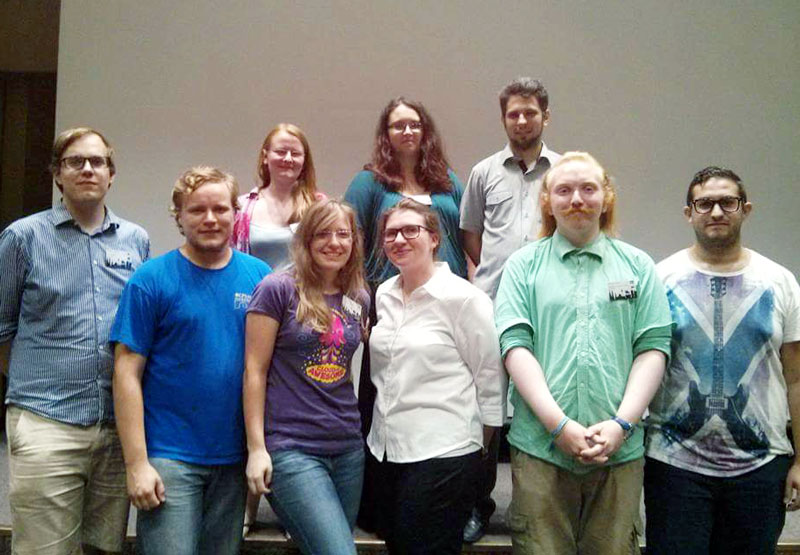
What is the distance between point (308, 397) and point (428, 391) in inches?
13.5

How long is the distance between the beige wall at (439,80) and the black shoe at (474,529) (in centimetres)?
206

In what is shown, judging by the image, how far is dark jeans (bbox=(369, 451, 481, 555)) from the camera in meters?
1.59

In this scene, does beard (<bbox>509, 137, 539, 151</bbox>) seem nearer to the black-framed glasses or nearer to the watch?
the black-framed glasses

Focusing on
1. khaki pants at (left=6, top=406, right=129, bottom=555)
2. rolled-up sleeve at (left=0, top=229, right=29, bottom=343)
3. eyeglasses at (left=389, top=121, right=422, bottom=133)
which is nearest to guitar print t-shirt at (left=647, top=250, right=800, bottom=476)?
eyeglasses at (left=389, top=121, right=422, bottom=133)

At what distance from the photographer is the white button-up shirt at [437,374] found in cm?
165

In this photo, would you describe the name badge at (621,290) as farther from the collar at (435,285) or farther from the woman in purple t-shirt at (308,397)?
the woman in purple t-shirt at (308,397)

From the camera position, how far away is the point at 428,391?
168cm

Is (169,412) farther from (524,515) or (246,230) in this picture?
(524,515)

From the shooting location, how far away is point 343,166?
3572 millimetres

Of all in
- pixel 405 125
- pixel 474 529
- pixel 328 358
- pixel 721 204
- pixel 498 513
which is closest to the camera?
pixel 328 358

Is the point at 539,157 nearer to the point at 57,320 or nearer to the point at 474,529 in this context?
the point at 474,529

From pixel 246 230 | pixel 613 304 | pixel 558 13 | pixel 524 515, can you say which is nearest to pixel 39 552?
pixel 246 230

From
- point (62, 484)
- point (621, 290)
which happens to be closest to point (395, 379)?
point (621, 290)

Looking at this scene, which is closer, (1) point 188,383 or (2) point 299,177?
(1) point 188,383
